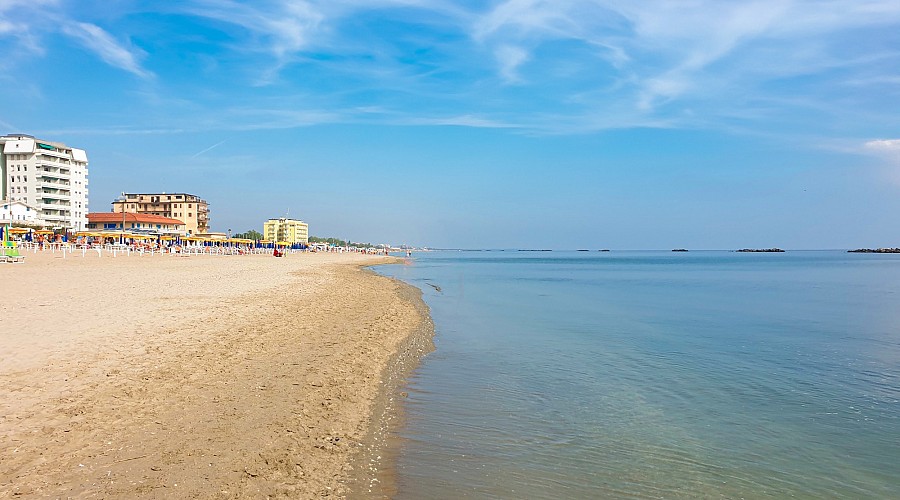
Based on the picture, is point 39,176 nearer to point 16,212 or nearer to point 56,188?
point 56,188

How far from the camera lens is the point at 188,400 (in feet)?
22.6

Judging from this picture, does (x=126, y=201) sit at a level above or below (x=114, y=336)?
above

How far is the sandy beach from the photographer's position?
487cm

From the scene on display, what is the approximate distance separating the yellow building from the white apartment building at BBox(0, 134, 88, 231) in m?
79.6

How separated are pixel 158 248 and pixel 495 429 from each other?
69.2m

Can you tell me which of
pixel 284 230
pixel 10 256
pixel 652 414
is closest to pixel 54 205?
pixel 10 256

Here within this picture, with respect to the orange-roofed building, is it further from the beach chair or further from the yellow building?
the yellow building

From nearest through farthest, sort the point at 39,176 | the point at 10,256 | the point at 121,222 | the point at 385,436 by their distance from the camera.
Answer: the point at 385,436
the point at 10,256
the point at 39,176
the point at 121,222

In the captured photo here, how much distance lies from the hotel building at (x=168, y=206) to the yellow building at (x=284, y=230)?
47753 millimetres

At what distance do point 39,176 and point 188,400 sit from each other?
10364 cm

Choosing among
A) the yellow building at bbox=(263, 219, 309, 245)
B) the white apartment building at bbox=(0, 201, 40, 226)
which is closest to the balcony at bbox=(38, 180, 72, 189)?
the white apartment building at bbox=(0, 201, 40, 226)

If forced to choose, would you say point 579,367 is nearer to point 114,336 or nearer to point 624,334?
point 624,334

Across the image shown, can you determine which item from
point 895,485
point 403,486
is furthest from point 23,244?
point 895,485

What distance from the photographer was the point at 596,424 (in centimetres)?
762
